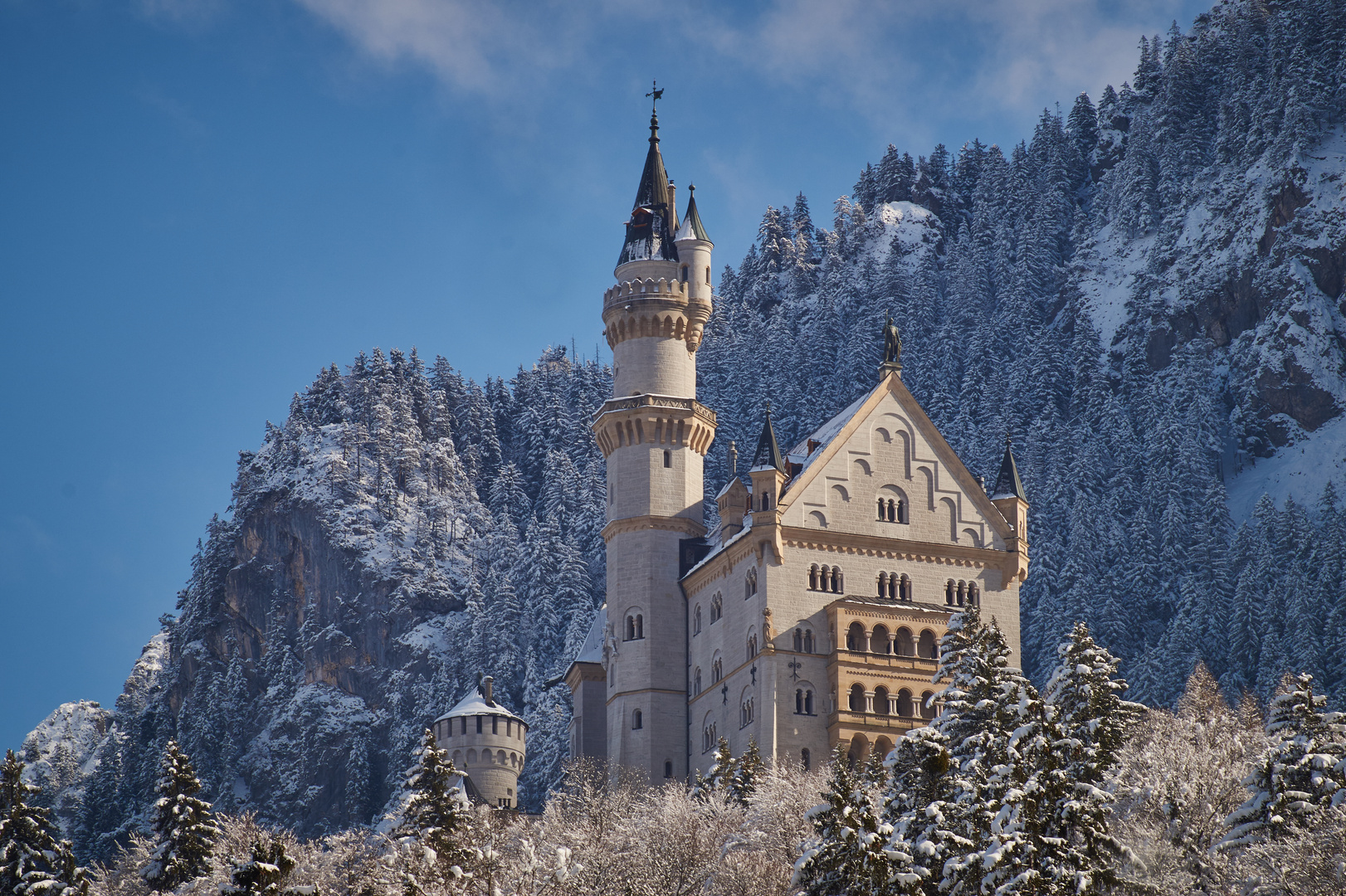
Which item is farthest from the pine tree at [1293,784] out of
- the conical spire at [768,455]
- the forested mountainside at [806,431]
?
the forested mountainside at [806,431]

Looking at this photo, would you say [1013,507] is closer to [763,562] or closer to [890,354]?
[890,354]

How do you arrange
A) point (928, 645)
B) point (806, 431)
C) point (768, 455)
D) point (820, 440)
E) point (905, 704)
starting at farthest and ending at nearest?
1. point (806, 431)
2. point (820, 440)
3. point (768, 455)
4. point (928, 645)
5. point (905, 704)

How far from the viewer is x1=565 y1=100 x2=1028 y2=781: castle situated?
285 ft

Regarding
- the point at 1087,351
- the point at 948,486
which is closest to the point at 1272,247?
the point at 1087,351

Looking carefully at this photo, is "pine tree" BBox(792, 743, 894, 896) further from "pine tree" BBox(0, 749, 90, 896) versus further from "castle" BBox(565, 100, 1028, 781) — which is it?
"castle" BBox(565, 100, 1028, 781)

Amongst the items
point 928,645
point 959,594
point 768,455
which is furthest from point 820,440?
point 928,645

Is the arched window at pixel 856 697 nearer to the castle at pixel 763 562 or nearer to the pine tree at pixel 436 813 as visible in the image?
the castle at pixel 763 562

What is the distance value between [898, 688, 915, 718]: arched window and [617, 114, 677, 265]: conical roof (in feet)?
88.6

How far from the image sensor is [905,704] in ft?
285

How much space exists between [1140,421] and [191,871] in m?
122

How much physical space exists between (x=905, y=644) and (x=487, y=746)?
1070 inches

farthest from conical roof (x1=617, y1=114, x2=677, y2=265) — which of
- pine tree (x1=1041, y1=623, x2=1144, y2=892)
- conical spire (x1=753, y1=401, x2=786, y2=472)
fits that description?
pine tree (x1=1041, y1=623, x2=1144, y2=892)

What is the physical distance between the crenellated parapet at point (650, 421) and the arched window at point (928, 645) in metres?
16.1

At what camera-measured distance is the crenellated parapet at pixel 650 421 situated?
3851 inches
